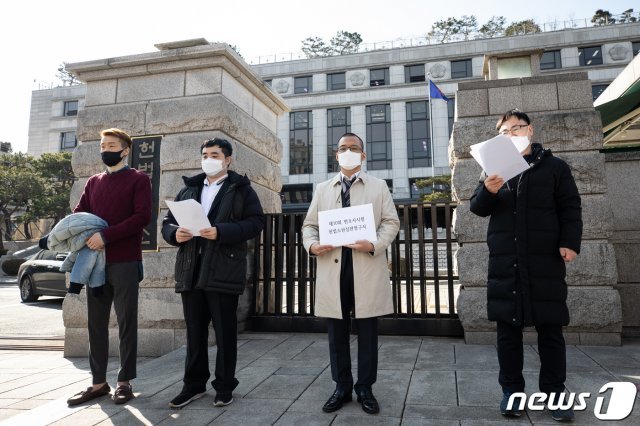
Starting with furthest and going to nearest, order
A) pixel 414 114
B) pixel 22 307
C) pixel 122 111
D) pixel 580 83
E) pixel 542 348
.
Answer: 1. pixel 414 114
2. pixel 22 307
3. pixel 122 111
4. pixel 580 83
5. pixel 542 348

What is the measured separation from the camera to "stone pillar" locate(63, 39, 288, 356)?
5809 millimetres

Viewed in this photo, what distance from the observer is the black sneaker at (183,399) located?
11.4 ft

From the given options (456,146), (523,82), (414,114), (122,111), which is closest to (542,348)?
(456,146)

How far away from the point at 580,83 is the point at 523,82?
686 mm

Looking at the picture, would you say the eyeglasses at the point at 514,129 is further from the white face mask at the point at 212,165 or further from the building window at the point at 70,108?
the building window at the point at 70,108

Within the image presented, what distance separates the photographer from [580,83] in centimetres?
545

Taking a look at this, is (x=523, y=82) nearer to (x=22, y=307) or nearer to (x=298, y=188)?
(x=22, y=307)

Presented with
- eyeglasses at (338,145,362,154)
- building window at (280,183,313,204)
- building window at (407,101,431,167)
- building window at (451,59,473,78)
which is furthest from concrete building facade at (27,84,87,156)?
eyeglasses at (338,145,362,154)

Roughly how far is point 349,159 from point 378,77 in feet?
128

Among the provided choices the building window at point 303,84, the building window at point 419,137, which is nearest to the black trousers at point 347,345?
the building window at point 419,137

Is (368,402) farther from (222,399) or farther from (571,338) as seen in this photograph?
(571,338)

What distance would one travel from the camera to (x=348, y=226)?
11.1 ft

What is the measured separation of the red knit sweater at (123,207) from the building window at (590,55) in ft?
137

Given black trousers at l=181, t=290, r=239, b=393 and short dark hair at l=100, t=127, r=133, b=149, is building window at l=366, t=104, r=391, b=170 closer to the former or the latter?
short dark hair at l=100, t=127, r=133, b=149
